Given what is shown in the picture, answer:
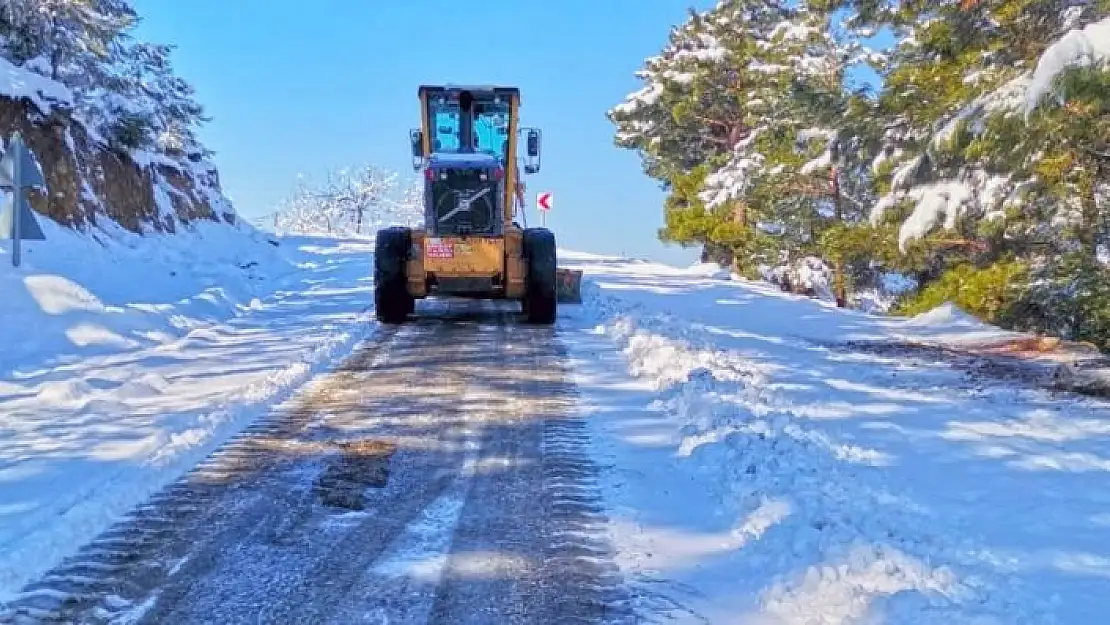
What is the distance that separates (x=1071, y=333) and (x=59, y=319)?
506 inches

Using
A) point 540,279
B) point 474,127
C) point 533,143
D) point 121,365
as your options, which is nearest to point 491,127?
point 474,127

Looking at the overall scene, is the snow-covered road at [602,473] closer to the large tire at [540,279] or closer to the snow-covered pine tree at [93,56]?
the large tire at [540,279]

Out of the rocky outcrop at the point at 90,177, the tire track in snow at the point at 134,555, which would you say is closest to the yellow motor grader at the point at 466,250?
the tire track in snow at the point at 134,555

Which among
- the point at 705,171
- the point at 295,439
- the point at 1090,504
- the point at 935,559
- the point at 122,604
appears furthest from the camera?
the point at 705,171

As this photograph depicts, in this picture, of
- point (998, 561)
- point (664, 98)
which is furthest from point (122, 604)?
point (664, 98)

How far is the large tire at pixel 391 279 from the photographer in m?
12.7

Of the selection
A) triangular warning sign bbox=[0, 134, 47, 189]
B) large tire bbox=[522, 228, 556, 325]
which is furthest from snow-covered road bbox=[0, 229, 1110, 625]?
triangular warning sign bbox=[0, 134, 47, 189]

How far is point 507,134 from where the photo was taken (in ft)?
44.5

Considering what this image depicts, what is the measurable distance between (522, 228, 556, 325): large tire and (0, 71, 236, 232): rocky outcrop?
8.97 meters

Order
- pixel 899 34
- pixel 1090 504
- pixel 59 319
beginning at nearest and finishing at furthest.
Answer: pixel 1090 504, pixel 59 319, pixel 899 34

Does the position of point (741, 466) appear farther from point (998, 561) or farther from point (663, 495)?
point (998, 561)

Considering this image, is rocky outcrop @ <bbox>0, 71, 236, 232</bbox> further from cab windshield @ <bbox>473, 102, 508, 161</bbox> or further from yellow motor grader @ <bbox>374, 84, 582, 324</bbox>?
cab windshield @ <bbox>473, 102, 508, 161</bbox>

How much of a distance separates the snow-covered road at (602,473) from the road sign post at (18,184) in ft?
2.22

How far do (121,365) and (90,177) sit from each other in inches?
451
